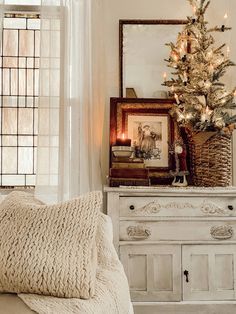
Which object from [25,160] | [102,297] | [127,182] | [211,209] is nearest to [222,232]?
[211,209]

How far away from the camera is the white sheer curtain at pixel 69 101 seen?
9.45ft

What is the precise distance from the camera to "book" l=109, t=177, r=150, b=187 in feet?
8.32

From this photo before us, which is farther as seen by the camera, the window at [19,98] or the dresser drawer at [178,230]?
the window at [19,98]

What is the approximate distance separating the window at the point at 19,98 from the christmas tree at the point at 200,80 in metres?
0.96

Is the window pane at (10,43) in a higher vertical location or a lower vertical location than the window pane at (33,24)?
lower

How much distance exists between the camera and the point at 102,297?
4.70 feet

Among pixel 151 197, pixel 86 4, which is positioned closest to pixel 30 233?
pixel 151 197

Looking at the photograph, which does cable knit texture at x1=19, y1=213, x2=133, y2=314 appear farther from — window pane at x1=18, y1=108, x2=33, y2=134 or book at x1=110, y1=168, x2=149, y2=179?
window pane at x1=18, y1=108, x2=33, y2=134

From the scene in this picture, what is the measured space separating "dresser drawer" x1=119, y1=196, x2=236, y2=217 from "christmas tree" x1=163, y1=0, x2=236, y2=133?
47 centimetres

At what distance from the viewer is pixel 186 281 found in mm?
2461

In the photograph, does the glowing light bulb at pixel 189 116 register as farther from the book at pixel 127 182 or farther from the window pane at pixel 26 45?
the window pane at pixel 26 45

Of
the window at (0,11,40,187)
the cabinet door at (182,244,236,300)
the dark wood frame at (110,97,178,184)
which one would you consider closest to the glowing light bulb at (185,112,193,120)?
the dark wood frame at (110,97,178,184)

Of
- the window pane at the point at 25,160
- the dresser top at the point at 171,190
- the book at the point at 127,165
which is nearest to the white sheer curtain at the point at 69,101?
the window pane at the point at 25,160

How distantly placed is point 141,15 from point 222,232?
5.28 feet
